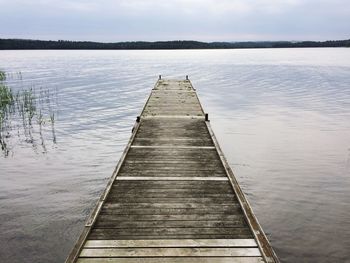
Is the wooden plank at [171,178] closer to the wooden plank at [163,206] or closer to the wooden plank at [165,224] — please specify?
the wooden plank at [163,206]

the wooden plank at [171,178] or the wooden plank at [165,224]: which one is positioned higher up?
the wooden plank at [165,224]

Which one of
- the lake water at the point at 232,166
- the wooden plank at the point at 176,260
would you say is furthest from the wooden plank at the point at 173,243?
the lake water at the point at 232,166

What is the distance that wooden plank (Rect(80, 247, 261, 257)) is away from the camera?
21.9 ft

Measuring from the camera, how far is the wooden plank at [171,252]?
667cm

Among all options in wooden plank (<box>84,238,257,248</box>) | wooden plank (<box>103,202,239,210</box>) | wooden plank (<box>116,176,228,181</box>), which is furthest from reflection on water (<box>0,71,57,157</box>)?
wooden plank (<box>84,238,257,248</box>)

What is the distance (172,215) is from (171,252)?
4.86 feet

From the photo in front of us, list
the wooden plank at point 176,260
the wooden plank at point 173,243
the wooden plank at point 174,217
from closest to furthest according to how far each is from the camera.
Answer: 1. the wooden plank at point 176,260
2. the wooden plank at point 173,243
3. the wooden plank at point 174,217

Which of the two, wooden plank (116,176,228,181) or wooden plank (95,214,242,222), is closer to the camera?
wooden plank (95,214,242,222)

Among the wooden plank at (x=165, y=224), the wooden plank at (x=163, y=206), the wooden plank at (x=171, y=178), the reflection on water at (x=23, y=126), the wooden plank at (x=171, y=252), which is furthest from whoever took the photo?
the reflection on water at (x=23, y=126)

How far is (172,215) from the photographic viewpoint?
820 cm

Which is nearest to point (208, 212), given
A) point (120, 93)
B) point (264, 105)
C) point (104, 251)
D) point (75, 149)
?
point (104, 251)

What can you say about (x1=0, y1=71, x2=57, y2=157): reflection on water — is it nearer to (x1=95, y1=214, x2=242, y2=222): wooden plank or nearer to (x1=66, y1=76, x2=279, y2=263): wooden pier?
(x1=66, y1=76, x2=279, y2=263): wooden pier

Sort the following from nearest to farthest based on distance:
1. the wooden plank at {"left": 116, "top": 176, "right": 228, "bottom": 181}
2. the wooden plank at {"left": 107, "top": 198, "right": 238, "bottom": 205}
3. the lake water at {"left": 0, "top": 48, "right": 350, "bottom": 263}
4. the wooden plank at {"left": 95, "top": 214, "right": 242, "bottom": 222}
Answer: the wooden plank at {"left": 95, "top": 214, "right": 242, "bottom": 222}
the wooden plank at {"left": 107, "top": 198, "right": 238, "bottom": 205}
the wooden plank at {"left": 116, "top": 176, "right": 228, "bottom": 181}
the lake water at {"left": 0, "top": 48, "right": 350, "bottom": 263}

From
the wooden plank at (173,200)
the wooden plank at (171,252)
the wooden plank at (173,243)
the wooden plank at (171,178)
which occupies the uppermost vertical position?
the wooden plank at (173,243)
